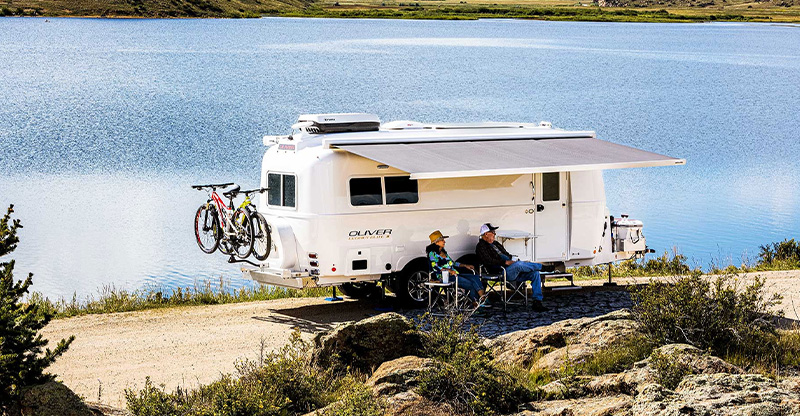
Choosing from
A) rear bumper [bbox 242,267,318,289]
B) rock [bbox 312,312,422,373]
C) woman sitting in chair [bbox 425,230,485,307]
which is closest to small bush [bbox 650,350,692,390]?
rock [bbox 312,312,422,373]

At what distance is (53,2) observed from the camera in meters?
87.6

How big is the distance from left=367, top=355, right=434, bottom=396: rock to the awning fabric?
350 centimetres

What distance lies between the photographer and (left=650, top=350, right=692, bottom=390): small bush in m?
7.95

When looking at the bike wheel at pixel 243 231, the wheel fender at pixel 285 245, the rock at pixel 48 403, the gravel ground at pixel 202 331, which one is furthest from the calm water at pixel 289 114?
the rock at pixel 48 403

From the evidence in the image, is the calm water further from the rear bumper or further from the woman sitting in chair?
the woman sitting in chair

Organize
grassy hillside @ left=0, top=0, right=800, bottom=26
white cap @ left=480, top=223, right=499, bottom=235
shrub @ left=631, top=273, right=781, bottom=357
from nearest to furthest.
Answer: shrub @ left=631, top=273, right=781, bottom=357 → white cap @ left=480, top=223, right=499, bottom=235 → grassy hillside @ left=0, top=0, right=800, bottom=26

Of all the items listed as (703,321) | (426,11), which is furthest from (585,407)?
(426,11)

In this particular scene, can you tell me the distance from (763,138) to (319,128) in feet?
83.7

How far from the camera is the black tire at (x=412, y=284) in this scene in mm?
13375

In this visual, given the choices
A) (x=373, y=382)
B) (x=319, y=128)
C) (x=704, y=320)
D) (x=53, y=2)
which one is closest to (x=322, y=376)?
(x=373, y=382)

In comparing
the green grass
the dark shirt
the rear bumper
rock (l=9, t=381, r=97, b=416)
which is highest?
the dark shirt

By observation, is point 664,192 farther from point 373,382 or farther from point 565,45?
point 565,45

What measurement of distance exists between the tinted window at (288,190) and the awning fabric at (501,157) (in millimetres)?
817

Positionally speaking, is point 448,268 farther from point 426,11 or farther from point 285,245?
point 426,11
